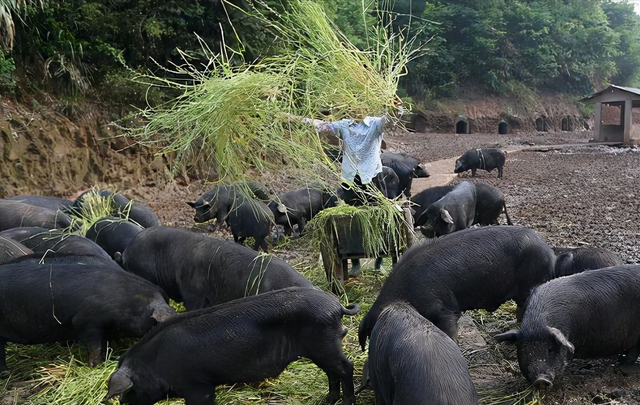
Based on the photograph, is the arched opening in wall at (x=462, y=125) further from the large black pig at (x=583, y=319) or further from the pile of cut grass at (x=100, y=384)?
the large black pig at (x=583, y=319)

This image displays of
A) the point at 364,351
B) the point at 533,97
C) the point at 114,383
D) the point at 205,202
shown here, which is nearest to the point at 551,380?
the point at 364,351

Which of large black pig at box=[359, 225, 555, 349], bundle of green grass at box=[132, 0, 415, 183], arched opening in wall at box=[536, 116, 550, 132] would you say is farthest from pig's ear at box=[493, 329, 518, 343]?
arched opening in wall at box=[536, 116, 550, 132]

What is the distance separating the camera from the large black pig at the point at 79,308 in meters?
5.19

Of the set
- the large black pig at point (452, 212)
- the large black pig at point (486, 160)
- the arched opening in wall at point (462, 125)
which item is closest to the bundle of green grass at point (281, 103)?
the large black pig at point (452, 212)

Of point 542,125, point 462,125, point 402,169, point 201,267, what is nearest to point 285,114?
point 201,267

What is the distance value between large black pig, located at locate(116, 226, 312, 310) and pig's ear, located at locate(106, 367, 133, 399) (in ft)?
4.93

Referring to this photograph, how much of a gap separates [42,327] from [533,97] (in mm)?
41616

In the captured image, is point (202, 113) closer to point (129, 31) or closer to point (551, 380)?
point (551, 380)

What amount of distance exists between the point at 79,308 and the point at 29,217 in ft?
13.4

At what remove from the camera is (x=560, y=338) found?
426cm

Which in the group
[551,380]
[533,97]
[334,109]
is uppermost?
[334,109]

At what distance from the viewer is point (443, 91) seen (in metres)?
39.7

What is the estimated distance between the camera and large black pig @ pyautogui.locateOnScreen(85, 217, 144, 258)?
7.74m

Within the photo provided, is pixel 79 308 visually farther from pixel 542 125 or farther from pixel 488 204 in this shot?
pixel 542 125
